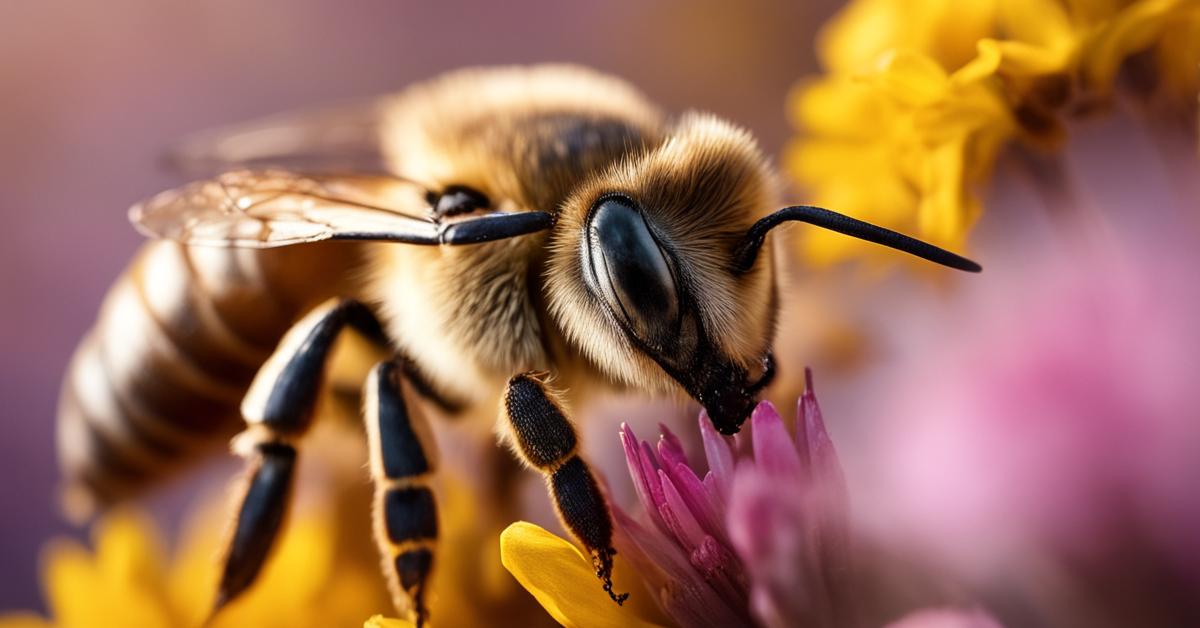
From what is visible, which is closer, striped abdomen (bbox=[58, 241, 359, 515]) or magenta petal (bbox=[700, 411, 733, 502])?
magenta petal (bbox=[700, 411, 733, 502])

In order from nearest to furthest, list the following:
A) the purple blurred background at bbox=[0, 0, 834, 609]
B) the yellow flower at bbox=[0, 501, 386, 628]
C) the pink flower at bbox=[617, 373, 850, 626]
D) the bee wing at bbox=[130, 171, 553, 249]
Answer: the pink flower at bbox=[617, 373, 850, 626], the bee wing at bbox=[130, 171, 553, 249], the yellow flower at bbox=[0, 501, 386, 628], the purple blurred background at bbox=[0, 0, 834, 609]

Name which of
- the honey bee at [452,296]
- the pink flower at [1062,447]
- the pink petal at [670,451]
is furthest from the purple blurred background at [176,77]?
the pink petal at [670,451]

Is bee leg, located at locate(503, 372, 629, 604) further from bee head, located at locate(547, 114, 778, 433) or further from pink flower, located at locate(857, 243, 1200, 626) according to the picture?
pink flower, located at locate(857, 243, 1200, 626)

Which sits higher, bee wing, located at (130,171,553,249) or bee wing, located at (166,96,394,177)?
bee wing, located at (166,96,394,177)

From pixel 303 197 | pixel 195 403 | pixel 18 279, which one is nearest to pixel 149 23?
pixel 18 279

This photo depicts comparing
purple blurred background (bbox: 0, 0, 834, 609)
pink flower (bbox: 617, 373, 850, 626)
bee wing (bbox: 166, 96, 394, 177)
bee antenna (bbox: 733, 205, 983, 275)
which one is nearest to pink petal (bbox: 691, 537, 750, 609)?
pink flower (bbox: 617, 373, 850, 626)

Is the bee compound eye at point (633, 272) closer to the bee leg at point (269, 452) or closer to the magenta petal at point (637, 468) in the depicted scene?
the magenta petal at point (637, 468)

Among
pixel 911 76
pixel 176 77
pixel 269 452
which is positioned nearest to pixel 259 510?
pixel 269 452
